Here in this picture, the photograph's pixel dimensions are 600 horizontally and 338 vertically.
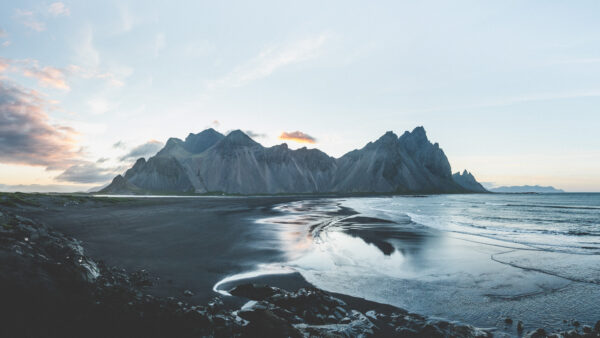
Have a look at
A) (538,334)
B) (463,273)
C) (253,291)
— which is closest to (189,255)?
(253,291)

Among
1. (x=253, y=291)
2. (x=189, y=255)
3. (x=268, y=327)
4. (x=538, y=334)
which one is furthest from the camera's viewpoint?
(x=189, y=255)

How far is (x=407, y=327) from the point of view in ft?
23.1

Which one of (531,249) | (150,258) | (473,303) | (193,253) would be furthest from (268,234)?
(531,249)

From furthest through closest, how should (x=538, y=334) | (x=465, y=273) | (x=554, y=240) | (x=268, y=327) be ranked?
1. (x=554, y=240)
2. (x=465, y=273)
3. (x=538, y=334)
4. (x=268, y=327)

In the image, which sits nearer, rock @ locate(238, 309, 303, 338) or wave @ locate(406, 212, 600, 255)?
rock @ locate(238, 309, 303, 338)

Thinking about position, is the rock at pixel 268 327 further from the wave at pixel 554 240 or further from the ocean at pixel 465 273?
the wave at pixel 554 240

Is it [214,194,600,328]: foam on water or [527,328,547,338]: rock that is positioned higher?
[527,328,547,338]: rock

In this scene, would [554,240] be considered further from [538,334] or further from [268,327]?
[268,327]

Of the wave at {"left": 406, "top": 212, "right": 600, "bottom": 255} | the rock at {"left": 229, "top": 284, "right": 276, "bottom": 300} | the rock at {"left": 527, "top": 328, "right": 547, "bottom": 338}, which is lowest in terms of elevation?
the wave at {"left": 406, "top": 212, "right": 600, "bottom": 255}

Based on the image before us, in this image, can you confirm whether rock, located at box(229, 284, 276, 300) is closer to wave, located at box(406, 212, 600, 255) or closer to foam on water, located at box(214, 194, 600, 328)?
foam on water, located at box(214, 194, 600, 328)

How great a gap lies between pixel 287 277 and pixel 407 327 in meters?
5.29

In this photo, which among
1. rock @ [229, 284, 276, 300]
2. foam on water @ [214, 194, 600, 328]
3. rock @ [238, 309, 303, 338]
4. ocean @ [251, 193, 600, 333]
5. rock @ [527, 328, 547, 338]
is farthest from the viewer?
rock @ [229, 284, 276, 300]

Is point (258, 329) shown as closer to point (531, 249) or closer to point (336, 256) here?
point (336, 256)

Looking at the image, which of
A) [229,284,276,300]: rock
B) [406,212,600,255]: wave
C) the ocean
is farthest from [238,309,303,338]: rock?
[406,212,600,255]: wave
